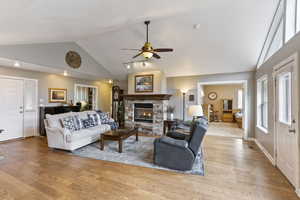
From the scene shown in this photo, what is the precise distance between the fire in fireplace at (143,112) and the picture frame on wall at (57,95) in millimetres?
3132

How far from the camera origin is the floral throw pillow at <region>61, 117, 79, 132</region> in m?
3.99

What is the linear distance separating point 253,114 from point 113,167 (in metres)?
5.17

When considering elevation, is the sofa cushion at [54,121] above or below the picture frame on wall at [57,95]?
below

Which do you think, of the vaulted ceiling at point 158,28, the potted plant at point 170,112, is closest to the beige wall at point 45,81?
the vaulted ceiling at point 158,28

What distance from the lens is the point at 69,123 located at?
4.09 m

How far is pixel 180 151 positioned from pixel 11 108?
224 inches

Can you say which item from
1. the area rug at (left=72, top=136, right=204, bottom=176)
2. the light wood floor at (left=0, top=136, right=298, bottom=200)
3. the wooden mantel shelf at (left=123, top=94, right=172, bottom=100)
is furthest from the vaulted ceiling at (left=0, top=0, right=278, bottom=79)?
the area rug at (left=72, top=136, right=204, bottom=176)

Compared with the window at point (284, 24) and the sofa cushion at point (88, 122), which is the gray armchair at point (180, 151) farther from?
the sofa cushion at point (88, 122)

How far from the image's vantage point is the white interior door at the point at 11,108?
15.3 feet

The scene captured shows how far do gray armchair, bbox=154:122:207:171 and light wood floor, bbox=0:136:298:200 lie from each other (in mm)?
217

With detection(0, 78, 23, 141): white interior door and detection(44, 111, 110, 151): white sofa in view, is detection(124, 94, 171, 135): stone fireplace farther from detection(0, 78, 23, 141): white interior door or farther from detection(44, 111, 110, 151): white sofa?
detection(0, 78, 23, 141): white interior door

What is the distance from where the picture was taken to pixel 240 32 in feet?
12.7

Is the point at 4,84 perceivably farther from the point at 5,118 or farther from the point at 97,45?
the point at 97,45

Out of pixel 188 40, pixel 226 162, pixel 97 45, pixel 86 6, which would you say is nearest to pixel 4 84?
pixel 97 45
